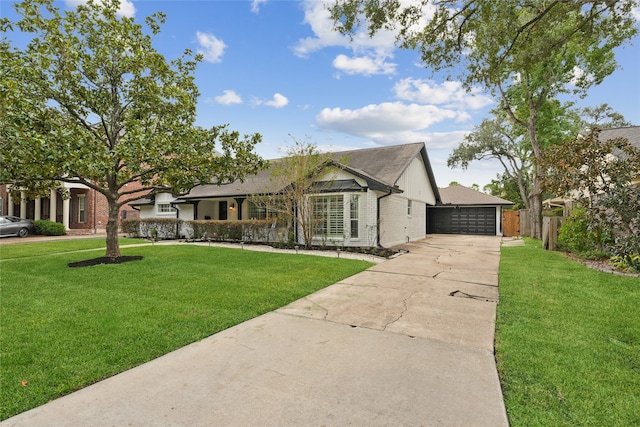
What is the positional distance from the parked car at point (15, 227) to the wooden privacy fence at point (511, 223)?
31115 millimetres

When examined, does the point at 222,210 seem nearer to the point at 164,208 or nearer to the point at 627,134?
the point at 164,208

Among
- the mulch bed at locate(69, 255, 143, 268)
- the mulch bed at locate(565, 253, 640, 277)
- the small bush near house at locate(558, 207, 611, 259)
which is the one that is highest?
the small bush near house at locate(558, 207, 611, 259)

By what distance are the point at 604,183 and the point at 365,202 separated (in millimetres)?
9037

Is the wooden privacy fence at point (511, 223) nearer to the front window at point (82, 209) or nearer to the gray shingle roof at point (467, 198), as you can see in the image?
the gray shingle roof at point (467, 198)

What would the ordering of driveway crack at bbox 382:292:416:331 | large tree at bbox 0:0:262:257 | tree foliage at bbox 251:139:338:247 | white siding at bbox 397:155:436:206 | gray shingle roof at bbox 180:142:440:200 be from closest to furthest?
driveway crack at bbox 382:292:416:331 → large tree at bbox 0:0:262:257 → tree foliage at bbox 251:139:338:247 → gray shingle roof at bbox 180:142:440:200 → white siding at bbox 397:155:436:206

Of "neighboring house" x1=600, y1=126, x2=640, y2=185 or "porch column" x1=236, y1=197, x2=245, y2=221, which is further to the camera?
"porch column" x1=236, y1=197, x2=245, y2=221

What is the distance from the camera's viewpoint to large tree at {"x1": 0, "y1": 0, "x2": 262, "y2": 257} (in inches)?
297

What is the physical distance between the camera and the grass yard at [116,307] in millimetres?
3174

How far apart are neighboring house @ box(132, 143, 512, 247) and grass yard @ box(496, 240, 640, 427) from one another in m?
6.83

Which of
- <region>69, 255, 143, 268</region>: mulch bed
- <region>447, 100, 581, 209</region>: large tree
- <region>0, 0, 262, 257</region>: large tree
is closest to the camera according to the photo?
<region>0, 0, 262, 257</region>: large tree

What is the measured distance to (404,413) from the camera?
2.49m

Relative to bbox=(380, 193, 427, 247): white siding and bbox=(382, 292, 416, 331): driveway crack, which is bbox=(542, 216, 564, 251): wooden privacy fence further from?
bbox=(382, 292, 416, 331): driveway crack

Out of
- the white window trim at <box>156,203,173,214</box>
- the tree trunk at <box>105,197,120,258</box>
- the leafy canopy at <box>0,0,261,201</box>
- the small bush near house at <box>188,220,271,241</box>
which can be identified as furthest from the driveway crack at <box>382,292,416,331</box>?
the white window trim at <box>156,203,173,214</box>

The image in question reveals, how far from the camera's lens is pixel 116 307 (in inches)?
203
